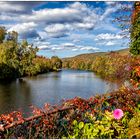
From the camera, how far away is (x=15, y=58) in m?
92.1

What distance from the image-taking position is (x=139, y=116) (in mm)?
5602

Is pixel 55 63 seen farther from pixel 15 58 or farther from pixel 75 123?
pixel 75 123

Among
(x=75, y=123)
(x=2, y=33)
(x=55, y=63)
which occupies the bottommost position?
(x=55, y=63)

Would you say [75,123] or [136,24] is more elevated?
[136,24]

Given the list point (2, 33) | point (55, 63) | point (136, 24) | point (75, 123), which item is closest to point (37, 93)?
point (136, 24)

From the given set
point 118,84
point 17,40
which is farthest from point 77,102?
point 17,40

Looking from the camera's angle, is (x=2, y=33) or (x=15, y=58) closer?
(x=15, y=58)

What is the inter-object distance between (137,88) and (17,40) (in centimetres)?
9516

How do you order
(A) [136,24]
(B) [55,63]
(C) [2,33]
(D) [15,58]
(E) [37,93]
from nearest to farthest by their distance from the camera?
(A) [136,24] < (E) [37,93] < (D) [15,58] < (C) [2,33] < (B) [55,63]

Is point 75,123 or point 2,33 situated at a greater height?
point 2,33

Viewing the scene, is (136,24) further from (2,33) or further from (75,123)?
(2,33)

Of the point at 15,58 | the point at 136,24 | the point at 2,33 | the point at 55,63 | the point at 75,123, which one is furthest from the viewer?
the point at 55,63

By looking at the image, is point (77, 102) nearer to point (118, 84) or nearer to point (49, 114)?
point (49, 114)

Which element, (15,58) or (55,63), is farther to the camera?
(55,63)
